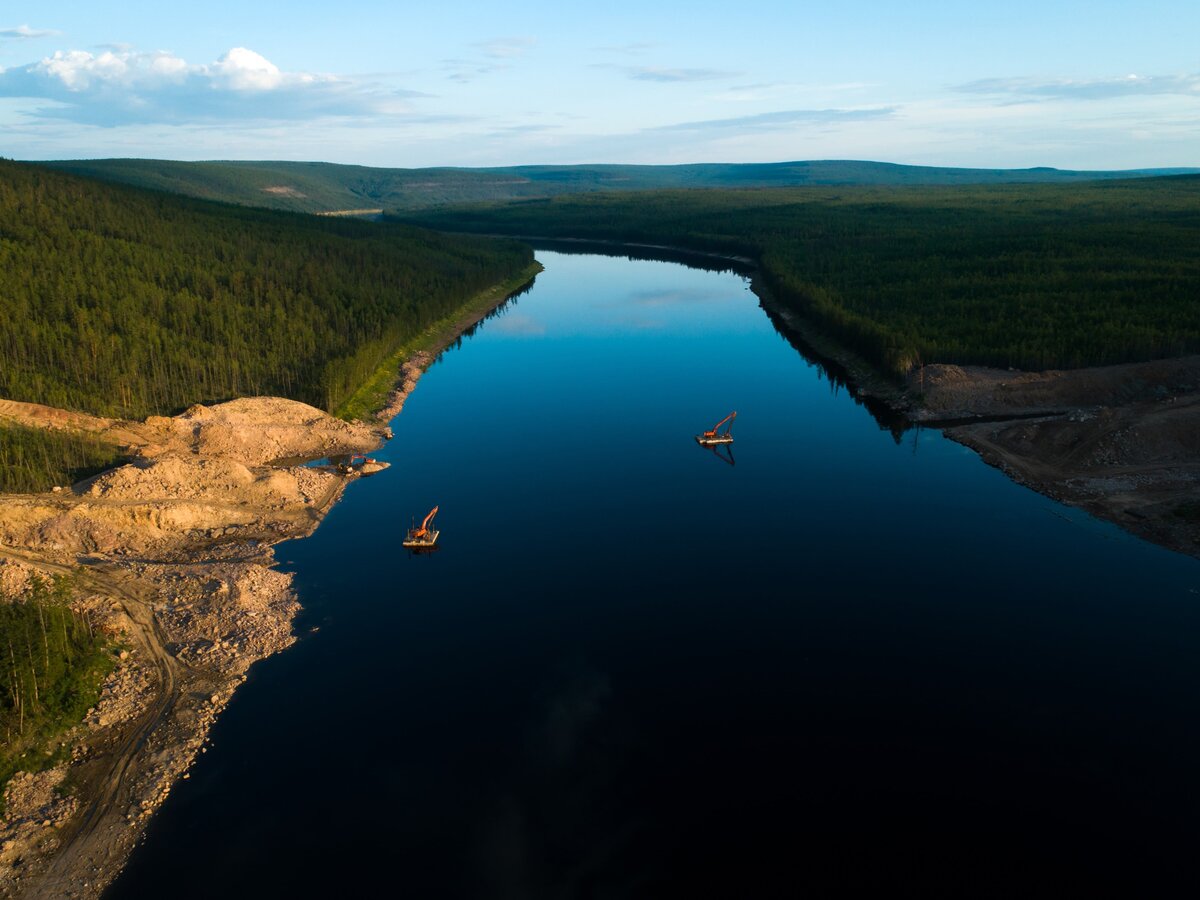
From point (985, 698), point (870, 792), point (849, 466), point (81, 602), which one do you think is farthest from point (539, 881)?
point (849, 466)

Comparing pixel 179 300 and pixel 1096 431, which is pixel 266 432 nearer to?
pixel 179 300

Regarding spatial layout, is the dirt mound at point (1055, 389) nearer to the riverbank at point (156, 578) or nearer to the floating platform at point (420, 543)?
the floating platform at point (420, 543)

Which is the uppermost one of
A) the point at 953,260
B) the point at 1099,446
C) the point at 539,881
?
the point at 953,260

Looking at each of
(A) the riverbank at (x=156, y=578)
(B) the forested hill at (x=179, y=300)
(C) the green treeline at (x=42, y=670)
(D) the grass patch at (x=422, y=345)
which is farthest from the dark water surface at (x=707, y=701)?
(B) the forested hill at (x=179, y=300)

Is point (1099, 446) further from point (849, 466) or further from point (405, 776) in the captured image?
point (405, 776)

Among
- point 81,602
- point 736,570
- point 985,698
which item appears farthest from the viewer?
point 736,570

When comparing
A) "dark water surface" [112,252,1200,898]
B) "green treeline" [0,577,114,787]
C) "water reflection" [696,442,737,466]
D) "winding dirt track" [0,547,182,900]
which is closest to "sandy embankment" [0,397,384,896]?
"winding dirt track" [0,547,182,900]

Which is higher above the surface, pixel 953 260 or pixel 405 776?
pixel 953 260
